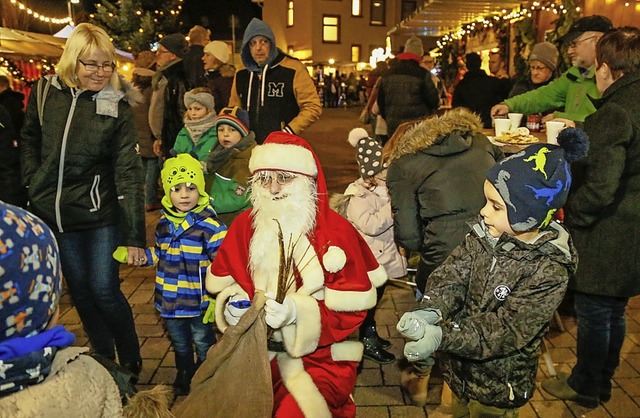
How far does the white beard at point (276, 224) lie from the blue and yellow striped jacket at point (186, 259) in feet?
2.42

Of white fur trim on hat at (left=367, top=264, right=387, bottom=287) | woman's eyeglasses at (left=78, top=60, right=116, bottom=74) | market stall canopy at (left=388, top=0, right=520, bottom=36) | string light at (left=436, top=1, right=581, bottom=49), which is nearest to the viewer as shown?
white fur trim on hat at (left=367, top=264, right=387, bottom=287)

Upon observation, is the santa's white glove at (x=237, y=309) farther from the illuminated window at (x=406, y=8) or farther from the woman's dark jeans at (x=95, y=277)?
the illuminated window at (x=406, y=8)

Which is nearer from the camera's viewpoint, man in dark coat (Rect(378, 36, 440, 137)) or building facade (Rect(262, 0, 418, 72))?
man in dark coat (Rect(378, 36, 440, 137))

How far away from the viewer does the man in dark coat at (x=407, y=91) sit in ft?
25.7

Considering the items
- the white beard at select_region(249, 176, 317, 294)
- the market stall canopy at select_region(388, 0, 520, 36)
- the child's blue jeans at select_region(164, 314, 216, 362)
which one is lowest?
the child's blue jeans at select_region(164, 314, 216, 362)

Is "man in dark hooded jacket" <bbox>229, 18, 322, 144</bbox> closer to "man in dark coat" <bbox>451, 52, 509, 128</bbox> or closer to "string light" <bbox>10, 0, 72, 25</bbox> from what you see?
"man in dark coat" <bbox>451, 52, 509, 128</bbox>

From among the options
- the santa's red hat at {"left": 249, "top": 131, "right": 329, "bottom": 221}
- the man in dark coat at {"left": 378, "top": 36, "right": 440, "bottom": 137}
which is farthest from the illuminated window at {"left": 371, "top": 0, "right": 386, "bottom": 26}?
the santa's red hat at {"left": 249, "top": 131, "right": 329, "bottom": 221}

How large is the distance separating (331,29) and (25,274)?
37.9 m

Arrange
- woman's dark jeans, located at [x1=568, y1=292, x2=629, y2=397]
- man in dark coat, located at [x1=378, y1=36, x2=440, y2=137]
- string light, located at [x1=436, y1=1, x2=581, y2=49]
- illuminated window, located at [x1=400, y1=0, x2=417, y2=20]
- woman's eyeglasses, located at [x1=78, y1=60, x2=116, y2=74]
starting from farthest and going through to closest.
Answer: illuminated window, located at [x1=400, y1=0, x2=417, y2=20]
string light, located at [x1=436, y1=1, x2=581, y2=49]
man in dark coat, located at [x1=378, y1=36, x2=440, y2=137]
woman's dark jeans, located at [x1=568, y1=292, x2=629, y2=397]
woman's eyeglasses, located at [x1=78, y1=60, x2=116, y2=74]

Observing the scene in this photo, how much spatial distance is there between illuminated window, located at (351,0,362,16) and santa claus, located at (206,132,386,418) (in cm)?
3598

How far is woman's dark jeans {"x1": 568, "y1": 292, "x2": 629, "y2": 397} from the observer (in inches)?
137

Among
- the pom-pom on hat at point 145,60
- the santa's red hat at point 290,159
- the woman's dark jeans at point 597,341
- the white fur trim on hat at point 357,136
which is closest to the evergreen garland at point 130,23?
the pom-pom on hat at point 145,60

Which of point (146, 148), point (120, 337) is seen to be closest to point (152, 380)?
point (120, 337)

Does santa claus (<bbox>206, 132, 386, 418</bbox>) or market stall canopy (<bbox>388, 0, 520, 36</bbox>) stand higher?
market stall canopy (<bbox>388, 0, 520, 36</bbox>)
